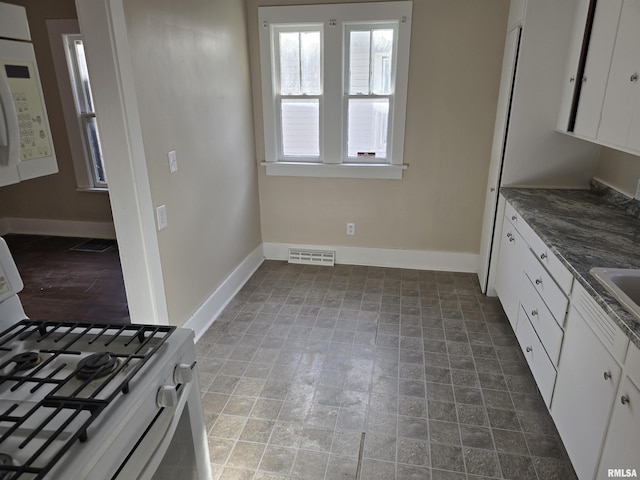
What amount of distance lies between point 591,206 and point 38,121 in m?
2.84

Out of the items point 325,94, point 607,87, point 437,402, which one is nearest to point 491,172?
point 607,87

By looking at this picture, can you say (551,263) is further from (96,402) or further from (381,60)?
(381,60)

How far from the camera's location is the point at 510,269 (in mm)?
2824

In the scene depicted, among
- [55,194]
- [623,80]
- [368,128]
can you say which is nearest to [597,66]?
[623,80]

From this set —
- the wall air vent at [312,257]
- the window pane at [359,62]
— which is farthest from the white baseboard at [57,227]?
the window pane at [359,62]

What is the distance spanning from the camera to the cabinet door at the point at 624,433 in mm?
1257

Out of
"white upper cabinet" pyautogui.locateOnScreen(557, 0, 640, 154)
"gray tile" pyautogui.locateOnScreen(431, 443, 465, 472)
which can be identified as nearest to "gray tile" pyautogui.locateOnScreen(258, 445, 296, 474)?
"gray tile" pyautogui.locateOnScreen(431, 443, 465, 472)

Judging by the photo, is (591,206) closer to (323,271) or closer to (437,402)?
(437,402)

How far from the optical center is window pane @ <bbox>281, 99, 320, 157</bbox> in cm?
377

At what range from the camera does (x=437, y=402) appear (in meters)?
2.26

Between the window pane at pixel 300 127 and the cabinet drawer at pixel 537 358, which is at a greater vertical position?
the window pane at pixel 300 127

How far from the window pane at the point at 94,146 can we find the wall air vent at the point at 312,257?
6.91 ft

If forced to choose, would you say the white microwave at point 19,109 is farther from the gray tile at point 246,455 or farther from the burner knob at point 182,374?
the gray tile at point 246,455

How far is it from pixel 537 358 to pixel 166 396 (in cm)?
193
